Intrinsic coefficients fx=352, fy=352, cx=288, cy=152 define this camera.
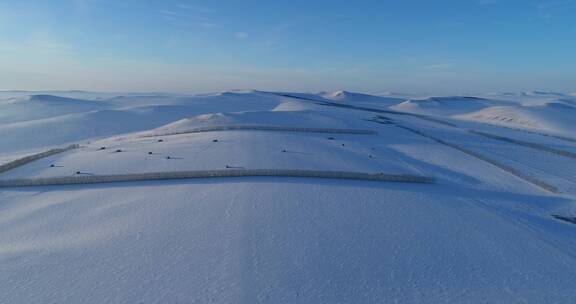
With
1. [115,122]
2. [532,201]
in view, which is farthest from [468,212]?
[115,122]

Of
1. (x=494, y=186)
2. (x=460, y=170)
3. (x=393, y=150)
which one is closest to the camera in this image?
(x=494, y=186)

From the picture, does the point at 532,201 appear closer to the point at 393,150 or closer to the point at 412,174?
the point at 412,174

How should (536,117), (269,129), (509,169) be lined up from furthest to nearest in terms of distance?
(536,117)
(269,129)
(509,169)

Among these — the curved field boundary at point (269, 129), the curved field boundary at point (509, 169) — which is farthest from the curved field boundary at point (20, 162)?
the curved field boundary at point (509, 169)

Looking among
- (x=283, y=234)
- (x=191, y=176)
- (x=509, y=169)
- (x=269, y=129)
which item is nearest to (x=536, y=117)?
(x=509, y=169)

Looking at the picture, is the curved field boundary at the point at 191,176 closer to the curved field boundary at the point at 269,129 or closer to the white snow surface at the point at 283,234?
the white snow surface at the point at 283,234

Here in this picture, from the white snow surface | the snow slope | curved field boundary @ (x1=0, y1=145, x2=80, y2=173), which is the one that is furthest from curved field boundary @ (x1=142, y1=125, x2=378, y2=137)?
the snow slope

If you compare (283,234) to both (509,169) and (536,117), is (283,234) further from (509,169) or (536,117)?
(536,117)

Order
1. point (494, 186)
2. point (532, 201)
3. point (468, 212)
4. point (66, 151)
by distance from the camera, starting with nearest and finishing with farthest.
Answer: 1. point (468, 212)
2. point (532, 201)
3. point (494, 186)
4. point (66, 151)

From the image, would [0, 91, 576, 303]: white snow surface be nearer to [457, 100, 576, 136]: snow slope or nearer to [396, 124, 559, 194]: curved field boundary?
[396, 124, 559, 194]: curved field boundary

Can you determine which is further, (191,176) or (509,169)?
(509,169)

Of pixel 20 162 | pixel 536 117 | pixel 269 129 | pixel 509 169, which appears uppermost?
pixel 269 129
